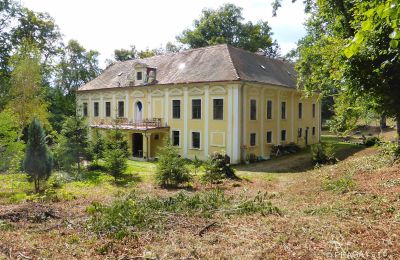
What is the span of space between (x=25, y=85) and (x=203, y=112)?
1471 cm

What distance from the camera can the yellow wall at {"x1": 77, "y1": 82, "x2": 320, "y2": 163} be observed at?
22969 mm

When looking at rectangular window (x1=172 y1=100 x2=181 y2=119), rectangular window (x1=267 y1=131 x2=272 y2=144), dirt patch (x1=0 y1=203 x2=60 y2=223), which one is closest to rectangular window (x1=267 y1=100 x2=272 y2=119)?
rectangular window (x1=267 y1=131 x2=272 y2=144)

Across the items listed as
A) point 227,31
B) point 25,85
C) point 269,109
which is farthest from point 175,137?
point 227,31

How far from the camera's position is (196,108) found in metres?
24.8

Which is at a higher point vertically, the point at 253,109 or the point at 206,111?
the point at 253,109

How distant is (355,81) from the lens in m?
14.5

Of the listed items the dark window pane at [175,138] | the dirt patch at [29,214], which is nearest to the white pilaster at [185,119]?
the dark window pane at [175,138]

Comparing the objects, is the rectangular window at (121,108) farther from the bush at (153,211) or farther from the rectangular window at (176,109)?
the bush at (153,211)

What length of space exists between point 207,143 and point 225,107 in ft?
10.1

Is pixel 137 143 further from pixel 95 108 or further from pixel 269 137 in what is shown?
pixel 269 137

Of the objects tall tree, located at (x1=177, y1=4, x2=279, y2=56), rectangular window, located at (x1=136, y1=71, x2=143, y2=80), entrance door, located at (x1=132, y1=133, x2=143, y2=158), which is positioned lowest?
entrance door, located at (x1=132, y1=133, x2=143, y2=158)

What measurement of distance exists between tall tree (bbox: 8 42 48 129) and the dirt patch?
19.3 metres

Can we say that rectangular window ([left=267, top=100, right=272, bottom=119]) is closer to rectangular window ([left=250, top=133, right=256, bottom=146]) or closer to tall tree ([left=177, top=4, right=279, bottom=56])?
rectangular window ([left=250, top=133, right=256, bottom=146])

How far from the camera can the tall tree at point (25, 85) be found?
25.9m
